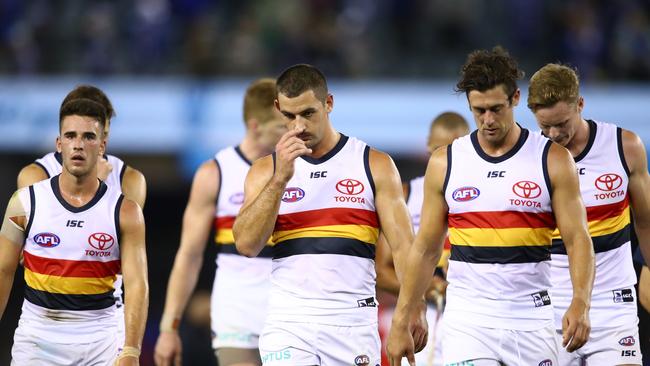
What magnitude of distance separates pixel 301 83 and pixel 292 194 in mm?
645

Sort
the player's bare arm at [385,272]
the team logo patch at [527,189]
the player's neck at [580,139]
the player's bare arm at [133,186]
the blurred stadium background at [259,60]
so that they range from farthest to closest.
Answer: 1. the blurred stadium background at [259,60]
2. the player's bare arm at [133,186]
3. the player's bare arm at [385,272]
4. the player's neck at [580,139]
5. the team logo patch at [527,189]

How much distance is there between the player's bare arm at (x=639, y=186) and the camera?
7445 millimetres

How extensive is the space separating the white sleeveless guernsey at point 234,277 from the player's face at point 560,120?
2.43 meters

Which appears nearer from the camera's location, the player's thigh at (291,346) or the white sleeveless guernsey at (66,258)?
the player's thigh at (291,346)

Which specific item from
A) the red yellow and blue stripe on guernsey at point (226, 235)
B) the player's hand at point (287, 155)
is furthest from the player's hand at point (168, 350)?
the player's hand at point (287, 155)

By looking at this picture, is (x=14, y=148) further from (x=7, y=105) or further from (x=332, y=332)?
(x=332, y=332)

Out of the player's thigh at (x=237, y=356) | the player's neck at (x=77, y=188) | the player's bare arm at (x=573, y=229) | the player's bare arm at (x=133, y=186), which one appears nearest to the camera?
the player's bare arm at (x=573, y=229)

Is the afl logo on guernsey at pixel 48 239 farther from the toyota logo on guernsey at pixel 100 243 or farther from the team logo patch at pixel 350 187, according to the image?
the team logo patch at pixel 350 187

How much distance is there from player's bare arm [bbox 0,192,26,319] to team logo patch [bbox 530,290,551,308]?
10.1ft

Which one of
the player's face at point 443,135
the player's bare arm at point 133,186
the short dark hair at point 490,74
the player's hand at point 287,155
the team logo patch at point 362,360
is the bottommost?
the team logo patch at point 362,360

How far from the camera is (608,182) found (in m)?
7.48

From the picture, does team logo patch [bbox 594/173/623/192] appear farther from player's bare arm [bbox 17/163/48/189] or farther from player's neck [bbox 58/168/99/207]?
player's bare arm [bbox 17/163/48/189]

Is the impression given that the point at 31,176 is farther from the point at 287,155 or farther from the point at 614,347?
the point at 614,347

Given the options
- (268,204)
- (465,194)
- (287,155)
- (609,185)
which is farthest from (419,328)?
(609,185)
